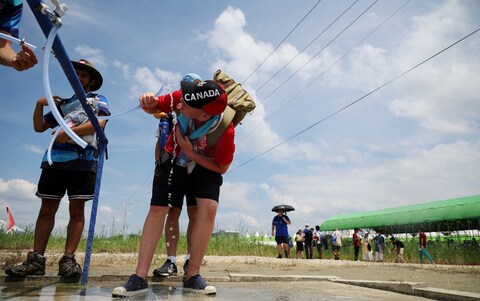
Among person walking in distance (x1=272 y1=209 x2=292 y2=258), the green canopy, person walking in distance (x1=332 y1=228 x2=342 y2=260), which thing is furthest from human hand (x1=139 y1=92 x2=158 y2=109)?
the green canopy

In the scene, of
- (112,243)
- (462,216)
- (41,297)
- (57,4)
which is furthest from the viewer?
(462,216)

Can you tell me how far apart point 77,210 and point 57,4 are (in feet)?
6.67

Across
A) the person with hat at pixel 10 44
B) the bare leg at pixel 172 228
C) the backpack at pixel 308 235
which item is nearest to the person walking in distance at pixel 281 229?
the backpack at pixel 308 235

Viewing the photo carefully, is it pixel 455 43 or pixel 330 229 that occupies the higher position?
pixel 455 43

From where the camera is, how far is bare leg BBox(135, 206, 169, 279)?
2.47 meters

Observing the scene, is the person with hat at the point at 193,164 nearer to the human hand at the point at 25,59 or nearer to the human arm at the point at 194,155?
the human arm at the point at 194,155

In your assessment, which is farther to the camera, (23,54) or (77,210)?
(77,210)

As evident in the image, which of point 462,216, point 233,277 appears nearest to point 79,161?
point 233,277

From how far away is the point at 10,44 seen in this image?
81.7 inches

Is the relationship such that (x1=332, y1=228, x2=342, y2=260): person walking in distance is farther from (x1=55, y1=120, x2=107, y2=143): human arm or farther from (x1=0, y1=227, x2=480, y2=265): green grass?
(x1=55, y1=120, x2=107, y2=143): human arm

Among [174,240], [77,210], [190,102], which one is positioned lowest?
[174,240]

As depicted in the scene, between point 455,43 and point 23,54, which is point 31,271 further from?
point 455,43

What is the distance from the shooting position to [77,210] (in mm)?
3252

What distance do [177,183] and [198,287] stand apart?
81 cm
